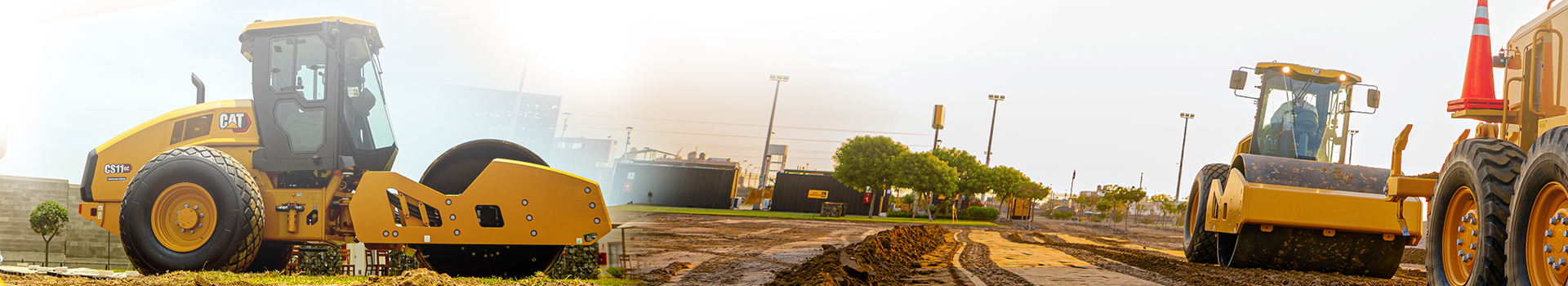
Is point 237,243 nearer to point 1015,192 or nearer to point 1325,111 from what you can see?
point 1325,111

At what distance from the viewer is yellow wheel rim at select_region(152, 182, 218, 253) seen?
5.93 meters

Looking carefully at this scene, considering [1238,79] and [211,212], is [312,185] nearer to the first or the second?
[211,212]

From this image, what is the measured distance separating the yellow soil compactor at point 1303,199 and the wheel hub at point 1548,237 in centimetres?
316

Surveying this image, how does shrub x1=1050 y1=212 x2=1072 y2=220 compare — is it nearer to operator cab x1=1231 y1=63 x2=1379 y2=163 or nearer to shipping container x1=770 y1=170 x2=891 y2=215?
shipping container x1=770 y1=170 x2=891 y2=215

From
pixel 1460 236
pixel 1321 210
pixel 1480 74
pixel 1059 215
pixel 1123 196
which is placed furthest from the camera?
pixel 1059 215

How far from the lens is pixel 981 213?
4734 cm

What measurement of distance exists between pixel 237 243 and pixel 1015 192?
49757mm

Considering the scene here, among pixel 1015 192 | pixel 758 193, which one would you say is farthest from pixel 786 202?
pixel 1015 192

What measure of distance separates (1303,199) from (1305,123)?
271 centimetres

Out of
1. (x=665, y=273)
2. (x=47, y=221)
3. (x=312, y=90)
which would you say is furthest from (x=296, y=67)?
(x=665, y=273)

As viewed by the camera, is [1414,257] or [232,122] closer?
[232,122]

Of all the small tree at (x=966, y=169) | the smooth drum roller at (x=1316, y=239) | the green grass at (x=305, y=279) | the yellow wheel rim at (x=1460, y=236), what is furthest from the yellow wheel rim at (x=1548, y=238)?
the small tree at (x=966, y=169)

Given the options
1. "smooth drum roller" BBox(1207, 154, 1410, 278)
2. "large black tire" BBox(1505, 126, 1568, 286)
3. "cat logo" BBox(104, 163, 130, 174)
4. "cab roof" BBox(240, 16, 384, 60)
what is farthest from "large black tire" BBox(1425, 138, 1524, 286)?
"cat logo" BBox(104, 163, 130, 174)

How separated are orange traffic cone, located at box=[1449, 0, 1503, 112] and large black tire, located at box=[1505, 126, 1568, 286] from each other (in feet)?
4.32
